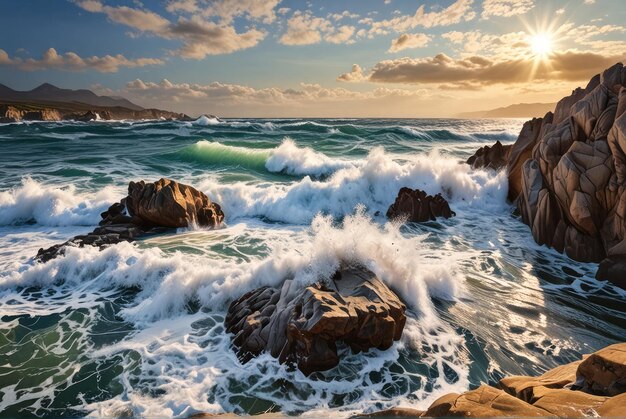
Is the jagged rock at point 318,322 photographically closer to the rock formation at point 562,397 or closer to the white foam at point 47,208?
the rock formation at point 562,397

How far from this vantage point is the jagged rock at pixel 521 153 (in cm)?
1410

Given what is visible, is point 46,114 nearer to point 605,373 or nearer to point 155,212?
point 155,212

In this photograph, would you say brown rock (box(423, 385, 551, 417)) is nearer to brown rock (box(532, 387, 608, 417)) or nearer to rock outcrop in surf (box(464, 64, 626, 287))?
brown rock (box(532, 387, 608, 417))

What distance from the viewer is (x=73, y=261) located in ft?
28.5

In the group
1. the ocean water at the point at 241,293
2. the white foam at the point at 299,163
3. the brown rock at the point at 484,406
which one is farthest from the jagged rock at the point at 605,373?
the white foam at the point at 299,163

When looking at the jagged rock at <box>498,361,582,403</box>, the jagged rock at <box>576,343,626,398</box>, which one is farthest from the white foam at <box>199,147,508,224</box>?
the jagged rock at <box>576,343,626,398</box>

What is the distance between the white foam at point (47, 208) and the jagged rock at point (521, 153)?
17.2 m

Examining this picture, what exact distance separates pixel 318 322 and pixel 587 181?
872 centimetres

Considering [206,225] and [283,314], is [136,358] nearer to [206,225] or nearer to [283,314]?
[283,314]

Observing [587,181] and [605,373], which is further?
[587,181]

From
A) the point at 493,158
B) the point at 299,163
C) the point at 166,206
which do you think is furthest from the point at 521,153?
the point at 166,206

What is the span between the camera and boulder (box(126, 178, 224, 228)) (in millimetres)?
11469

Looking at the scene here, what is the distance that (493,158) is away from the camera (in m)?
17.4

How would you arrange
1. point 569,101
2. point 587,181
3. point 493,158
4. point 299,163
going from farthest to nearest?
1. point 299,163
2. point 493,158
3. point 569,101
4. point 587,181
